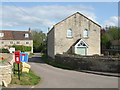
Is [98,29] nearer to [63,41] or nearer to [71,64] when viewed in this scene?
[63,41]

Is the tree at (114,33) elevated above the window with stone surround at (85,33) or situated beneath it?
elevated above

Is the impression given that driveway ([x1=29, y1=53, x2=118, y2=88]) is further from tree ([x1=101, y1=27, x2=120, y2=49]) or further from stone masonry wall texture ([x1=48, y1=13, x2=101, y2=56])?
tree ([x1=101, y1=27, x2=120, y2=49])

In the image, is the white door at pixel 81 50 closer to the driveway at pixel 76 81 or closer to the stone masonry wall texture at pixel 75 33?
the stone masonry wall texture at pixel 75 33

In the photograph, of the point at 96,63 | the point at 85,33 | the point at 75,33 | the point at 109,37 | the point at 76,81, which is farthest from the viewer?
the point at 109,37

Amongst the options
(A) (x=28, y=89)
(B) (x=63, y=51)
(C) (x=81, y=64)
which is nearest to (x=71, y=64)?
(C) (x=81, y=64)

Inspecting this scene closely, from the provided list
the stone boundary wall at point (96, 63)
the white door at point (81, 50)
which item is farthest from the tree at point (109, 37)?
the stone boundary wall at point (96, 63)

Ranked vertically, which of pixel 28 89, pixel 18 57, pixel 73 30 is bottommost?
pixel 28 89

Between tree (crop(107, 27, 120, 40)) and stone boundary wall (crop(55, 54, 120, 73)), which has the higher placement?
tree (crop(107, 27, 120, 40))

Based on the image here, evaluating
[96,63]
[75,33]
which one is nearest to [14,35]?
[75,33]

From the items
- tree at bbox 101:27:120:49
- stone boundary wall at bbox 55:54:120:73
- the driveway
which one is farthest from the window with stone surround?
tree at bbox 101:27:120:49

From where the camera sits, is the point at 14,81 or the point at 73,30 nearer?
the point at 14,81

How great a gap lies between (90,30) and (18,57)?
24.3 meters

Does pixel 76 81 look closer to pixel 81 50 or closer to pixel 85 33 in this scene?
pixel 81 50

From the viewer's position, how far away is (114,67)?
61.9ft
